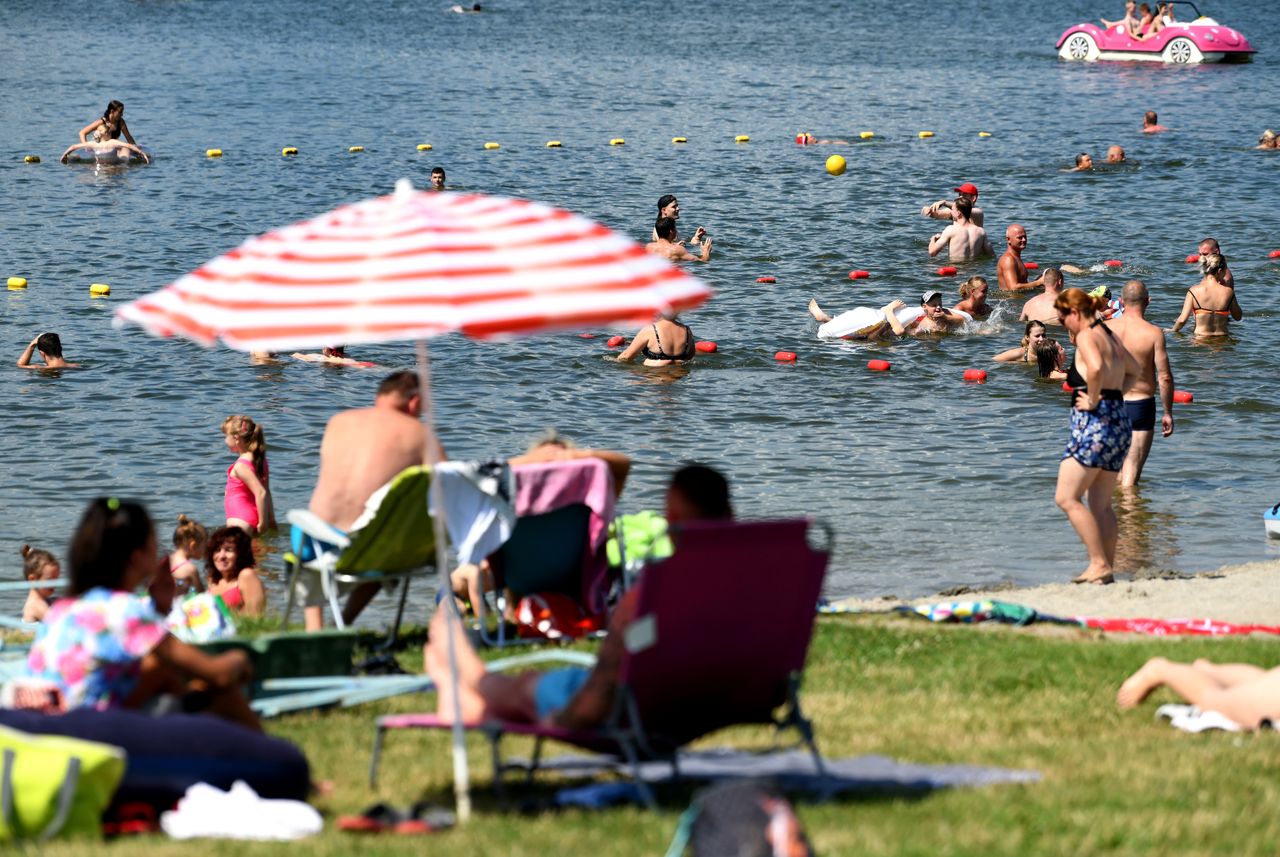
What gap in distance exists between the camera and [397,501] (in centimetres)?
772

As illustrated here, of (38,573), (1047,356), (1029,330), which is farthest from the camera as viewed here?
(1029,330)

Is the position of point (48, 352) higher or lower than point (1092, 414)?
lower

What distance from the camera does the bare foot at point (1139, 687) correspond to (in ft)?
22.1

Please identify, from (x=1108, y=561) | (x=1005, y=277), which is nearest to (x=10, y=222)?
(x=1005, y=277)

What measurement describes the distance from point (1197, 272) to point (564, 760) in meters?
18.6

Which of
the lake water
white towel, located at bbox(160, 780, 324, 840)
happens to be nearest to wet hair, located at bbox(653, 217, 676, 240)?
the lake water

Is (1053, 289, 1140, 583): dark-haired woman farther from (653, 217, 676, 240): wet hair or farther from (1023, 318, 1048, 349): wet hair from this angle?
(653, 217, 676, 240): wet hair

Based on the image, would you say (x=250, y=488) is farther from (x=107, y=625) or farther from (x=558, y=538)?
(x=107, y=625)

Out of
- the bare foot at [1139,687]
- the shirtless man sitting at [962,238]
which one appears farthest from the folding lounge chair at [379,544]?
the shirtless man sitting at [962,238]

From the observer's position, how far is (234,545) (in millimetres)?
9398

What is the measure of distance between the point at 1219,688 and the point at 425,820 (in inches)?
126

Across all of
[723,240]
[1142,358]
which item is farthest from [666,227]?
[1142,358]

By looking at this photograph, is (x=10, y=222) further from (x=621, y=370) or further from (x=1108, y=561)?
(x=1108, y=561)

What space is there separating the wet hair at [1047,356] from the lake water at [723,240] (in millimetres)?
441
